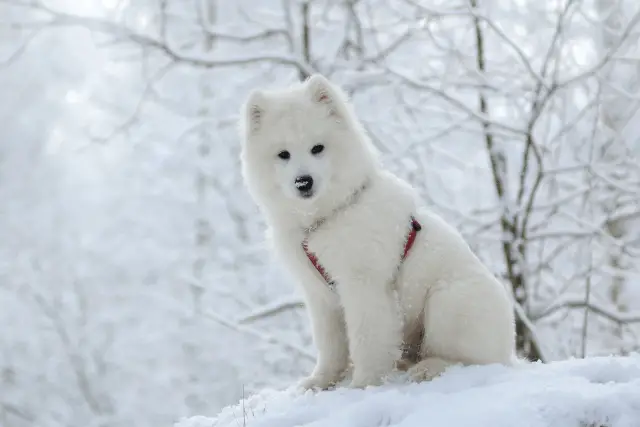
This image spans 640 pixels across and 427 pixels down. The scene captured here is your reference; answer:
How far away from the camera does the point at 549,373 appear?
9.05 ft

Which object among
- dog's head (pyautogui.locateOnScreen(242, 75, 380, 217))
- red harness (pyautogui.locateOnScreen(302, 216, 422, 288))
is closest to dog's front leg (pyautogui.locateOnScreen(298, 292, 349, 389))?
red harness (pyautogui.locateOnScreen(302, 216, 422, 288))

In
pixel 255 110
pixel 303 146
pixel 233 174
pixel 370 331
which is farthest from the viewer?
pixel 233 174

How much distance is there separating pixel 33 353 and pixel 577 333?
896 cm

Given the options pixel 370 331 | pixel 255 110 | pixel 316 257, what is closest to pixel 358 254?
pixel 316 257

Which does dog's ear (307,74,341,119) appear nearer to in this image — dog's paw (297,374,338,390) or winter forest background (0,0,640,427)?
dog's paw (297,374,338,390)

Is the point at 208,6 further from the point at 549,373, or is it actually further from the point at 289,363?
the point at 549,373

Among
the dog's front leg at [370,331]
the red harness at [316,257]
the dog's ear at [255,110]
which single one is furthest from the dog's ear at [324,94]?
the dog's front leg at [370,331]

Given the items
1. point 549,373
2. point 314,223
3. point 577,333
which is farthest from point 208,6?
point 549,373

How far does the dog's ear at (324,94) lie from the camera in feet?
10.9

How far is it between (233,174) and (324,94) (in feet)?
21.0

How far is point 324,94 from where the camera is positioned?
3.35m

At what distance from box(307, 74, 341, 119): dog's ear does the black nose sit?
0.39 metres

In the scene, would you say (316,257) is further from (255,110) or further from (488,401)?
(488,401)

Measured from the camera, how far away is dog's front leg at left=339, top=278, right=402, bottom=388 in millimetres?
3102
